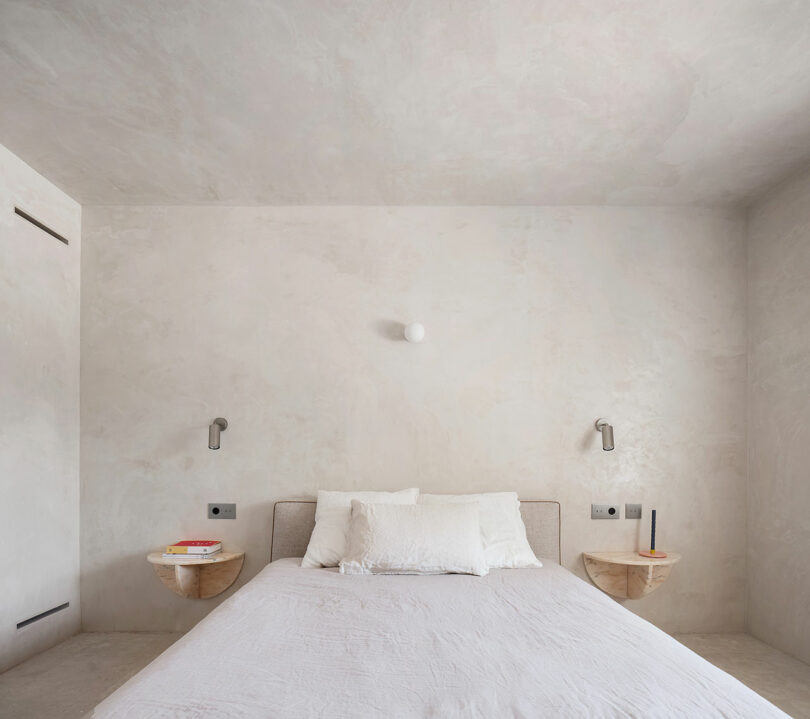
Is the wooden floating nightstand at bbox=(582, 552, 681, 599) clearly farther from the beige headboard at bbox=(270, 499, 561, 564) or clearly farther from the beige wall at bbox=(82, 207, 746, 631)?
the beige headboard at bbox=(270, 499, 561, 564)

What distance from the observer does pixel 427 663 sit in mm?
1652

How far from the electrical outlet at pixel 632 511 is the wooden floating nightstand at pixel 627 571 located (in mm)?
210

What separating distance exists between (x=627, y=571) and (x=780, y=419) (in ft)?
3.96

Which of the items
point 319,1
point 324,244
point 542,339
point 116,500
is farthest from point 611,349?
point 116,500

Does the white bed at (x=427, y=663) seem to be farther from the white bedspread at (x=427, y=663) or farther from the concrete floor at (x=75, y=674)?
the concrete floor at (x=75, y=674)

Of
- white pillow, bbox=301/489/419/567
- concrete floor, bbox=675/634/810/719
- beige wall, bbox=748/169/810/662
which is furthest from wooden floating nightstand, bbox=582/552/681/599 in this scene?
white pillow, bbox=301/489/419/567

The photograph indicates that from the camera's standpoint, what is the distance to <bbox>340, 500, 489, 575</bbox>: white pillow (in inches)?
103

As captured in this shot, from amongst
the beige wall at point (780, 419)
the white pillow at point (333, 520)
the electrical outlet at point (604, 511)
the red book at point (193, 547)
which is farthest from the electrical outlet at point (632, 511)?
the red book at point (193, 547)

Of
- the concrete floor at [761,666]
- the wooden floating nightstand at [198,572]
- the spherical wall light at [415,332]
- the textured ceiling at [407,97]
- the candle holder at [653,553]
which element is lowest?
the concrete floor at [761,666]

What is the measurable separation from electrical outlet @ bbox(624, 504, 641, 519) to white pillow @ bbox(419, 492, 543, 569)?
0.66 metres

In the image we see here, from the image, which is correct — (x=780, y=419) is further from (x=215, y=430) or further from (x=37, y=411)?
(x=37, y=411)

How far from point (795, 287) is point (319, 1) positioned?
279cm

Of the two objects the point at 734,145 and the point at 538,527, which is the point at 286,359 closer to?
the point at 538,527

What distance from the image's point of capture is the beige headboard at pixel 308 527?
10.3 ft
